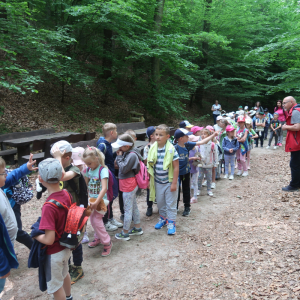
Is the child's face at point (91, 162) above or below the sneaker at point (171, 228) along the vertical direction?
above

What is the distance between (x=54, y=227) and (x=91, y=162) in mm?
1304

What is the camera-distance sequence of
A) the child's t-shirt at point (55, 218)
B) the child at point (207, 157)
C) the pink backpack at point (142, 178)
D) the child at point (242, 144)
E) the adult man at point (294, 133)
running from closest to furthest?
the child's t-shirt at point (55, 218)
the pink backpack at point (142, 178)
the adult man at point (294, 133)
the child at point (207, 157)
the child at point (242, 144)

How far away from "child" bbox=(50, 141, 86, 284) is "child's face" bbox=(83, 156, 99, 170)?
299 mm

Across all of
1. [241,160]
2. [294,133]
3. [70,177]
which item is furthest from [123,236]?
[241,160]

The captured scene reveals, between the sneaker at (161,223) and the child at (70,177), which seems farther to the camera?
the sneaker at (161,223)

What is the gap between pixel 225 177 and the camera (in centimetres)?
745

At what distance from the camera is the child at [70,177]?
284 centimetres

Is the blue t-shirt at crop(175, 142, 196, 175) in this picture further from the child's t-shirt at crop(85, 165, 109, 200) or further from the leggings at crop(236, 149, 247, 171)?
the leggings at crop(236, 149, 247, 171)

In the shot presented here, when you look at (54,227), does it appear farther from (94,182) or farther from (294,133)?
(294,133)

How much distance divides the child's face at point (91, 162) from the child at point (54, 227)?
1.03 meters

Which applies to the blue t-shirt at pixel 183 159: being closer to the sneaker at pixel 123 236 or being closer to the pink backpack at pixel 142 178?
the pink backpack at pixel 142 178

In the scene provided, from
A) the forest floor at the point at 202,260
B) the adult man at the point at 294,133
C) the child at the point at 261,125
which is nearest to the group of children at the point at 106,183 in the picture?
the forest floor at the point at 202,260

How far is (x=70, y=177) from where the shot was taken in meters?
2.83

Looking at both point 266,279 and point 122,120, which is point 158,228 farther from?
point 122,120
